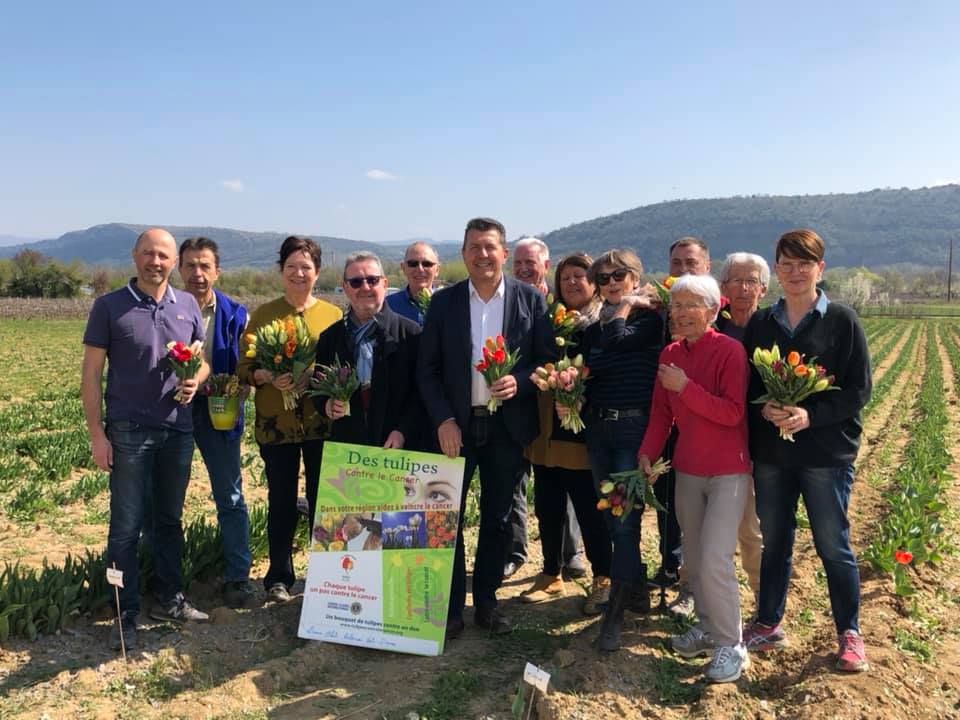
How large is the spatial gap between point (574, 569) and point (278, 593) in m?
2.24

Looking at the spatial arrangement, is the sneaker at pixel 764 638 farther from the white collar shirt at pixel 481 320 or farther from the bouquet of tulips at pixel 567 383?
the white collar shirt at pixel 481 320

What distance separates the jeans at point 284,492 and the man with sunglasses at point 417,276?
1315 mm

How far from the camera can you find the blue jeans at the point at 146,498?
4219 millimetres

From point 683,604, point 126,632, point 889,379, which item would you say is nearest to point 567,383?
point 683,604

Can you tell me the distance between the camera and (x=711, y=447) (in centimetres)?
390

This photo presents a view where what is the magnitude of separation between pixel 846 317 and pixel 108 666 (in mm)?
4403

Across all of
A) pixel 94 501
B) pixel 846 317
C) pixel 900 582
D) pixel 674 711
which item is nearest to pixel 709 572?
pixel 674 711

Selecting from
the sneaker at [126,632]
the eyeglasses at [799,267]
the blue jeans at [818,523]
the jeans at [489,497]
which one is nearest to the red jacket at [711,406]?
the blue jeans at [818,523]

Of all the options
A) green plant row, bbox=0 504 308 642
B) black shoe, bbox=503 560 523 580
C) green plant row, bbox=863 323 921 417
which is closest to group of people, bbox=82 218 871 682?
green plant row, bbox=0 504 308 642

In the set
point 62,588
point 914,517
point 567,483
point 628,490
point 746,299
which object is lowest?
point 914,517

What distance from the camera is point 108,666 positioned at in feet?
13.0

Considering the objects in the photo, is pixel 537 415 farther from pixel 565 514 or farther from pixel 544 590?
pixel 544 590

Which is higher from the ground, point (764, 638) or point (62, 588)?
point (62, 588)

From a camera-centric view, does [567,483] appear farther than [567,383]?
A: Yes
